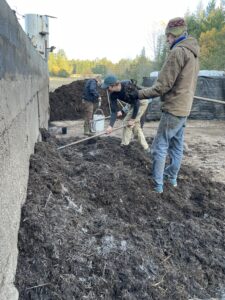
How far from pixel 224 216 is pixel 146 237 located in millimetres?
1334

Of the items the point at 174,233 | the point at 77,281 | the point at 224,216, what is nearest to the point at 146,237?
the point at 174,233

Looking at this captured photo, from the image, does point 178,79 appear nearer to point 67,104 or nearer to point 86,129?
point 86,129

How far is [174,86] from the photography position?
4.31 metres

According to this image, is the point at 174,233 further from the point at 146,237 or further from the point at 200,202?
the point at 200,202

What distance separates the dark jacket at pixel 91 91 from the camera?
905 centimetres

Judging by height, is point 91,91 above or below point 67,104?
above

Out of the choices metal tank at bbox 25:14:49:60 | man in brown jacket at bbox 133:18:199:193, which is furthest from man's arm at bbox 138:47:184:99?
metal tank at bbox 25:14:49:60

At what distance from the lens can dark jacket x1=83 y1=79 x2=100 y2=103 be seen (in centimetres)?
905

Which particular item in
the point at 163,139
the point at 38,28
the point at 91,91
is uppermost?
the point at 38,28

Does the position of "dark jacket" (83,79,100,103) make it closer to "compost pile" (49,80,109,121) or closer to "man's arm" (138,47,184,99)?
"compost pile" (49,80,109,121)

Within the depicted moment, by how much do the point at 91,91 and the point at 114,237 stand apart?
659cm

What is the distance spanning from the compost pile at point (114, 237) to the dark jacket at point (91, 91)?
4611 millimetres

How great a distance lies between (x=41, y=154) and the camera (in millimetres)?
4301

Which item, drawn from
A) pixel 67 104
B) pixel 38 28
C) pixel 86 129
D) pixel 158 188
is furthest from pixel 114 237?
pixel 67 104
